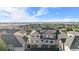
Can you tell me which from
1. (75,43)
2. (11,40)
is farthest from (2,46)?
(75,43)

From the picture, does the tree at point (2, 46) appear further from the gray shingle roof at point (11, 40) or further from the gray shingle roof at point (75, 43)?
the gray shingle roof at point (75, 43)

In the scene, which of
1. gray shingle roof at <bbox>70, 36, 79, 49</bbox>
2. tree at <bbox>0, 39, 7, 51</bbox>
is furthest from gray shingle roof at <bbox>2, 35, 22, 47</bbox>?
gray shingle roof at <bbox>70, 36, 79, 49</bbox>

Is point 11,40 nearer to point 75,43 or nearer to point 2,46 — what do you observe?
point 2,46

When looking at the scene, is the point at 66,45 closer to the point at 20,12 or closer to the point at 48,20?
the point at 48,20

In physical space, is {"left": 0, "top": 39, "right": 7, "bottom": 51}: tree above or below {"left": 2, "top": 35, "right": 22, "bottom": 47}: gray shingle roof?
below

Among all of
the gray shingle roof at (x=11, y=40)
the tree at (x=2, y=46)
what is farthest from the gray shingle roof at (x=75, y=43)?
the tree at (x=2, y=46)

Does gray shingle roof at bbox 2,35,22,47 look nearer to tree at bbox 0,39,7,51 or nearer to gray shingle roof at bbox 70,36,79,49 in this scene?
tree at bbox 0,39,7,51

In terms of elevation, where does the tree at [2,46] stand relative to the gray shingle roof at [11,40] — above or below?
below
